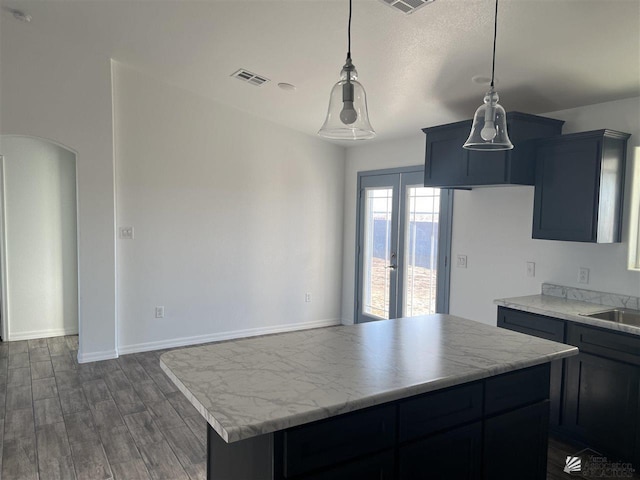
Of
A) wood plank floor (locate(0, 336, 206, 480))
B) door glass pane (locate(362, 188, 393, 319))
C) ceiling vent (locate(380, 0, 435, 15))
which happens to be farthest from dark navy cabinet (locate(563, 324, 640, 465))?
door glass pane (locate(362, 188, 393, 319))

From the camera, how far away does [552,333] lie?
3062 millimetres

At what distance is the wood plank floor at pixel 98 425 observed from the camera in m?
2.69

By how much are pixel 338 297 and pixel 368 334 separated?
4.01 meters

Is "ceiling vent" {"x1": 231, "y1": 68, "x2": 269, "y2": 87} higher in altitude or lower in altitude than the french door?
higher

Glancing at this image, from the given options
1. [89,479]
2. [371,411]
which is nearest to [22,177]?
[89,479]

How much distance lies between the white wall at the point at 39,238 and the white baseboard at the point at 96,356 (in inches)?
48.1

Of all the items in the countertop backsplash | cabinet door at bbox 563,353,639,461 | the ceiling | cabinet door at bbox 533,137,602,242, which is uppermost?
the ceiling

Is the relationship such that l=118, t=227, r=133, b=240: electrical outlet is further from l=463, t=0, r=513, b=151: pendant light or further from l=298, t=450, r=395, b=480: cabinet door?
l=298, t=450, r=395, b=480: cabinet door

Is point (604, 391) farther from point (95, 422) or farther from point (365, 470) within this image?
point (95, 422)

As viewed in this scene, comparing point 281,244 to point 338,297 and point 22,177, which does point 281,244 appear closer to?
point 338,297

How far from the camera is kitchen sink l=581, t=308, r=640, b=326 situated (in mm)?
3062

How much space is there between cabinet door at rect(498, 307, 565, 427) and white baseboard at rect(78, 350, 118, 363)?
376cm

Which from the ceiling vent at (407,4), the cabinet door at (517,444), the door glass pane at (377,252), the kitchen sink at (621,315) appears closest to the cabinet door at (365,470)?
the cabinet door at (517,444)

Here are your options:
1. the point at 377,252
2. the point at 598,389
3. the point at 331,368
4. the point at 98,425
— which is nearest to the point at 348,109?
the point at 331,368
